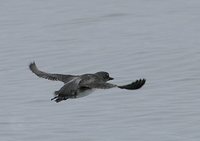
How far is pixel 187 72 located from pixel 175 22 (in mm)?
8107

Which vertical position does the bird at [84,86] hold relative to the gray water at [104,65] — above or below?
below

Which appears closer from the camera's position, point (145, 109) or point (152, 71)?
point (145, 109)

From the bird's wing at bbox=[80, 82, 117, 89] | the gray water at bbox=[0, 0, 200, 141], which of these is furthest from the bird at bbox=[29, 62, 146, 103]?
the gray water at bbox=[0, 0, 200, 141]

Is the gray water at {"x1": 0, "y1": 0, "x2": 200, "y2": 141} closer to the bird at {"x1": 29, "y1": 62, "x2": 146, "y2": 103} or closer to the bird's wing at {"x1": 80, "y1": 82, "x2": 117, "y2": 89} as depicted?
the bird at {"x1": 29, "y1": 62, "x2": 146, "y2": 103}

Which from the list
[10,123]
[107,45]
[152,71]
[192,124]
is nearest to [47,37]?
[107,45]

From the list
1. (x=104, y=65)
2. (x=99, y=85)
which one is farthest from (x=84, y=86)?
(x=104, y=65)

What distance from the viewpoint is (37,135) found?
75.3ft

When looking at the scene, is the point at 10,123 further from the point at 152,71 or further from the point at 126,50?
the point at 126,50

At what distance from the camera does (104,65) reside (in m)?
29.7

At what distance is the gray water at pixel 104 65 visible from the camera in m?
23.1

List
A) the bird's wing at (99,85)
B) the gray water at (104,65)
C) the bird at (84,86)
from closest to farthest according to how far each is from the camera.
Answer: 1. the bird at (84,86)
2. the bird's wing at (99,85)
3. the gray water at (104,65)

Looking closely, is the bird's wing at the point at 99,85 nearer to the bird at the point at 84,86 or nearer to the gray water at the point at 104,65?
the bird at the point at 84,86

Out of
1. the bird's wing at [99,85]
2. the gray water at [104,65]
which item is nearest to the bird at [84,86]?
the bird's wing at [99,85]

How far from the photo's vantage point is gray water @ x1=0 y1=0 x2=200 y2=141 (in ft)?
75.8
